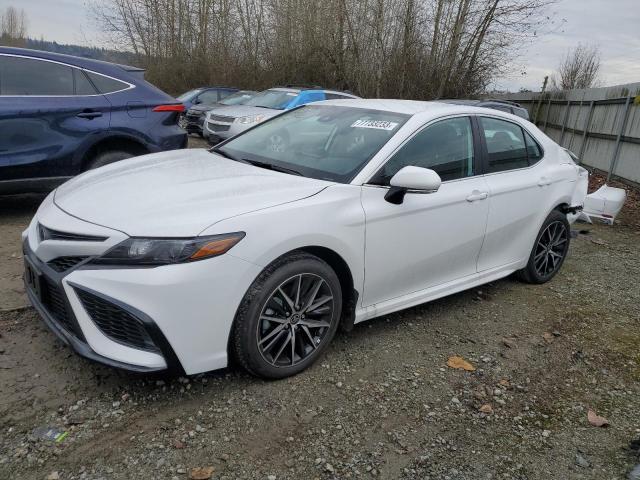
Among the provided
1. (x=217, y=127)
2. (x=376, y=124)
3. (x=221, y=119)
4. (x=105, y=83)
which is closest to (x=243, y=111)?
(x=221, y=119)

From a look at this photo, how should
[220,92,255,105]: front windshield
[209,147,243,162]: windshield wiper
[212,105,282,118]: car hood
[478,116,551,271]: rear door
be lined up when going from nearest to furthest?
[209,147,243,162]: windshield wiper, [478,116,551,271]: rear door, [212,105,282,118]: car hood, [220,92,255,105]: front windshield

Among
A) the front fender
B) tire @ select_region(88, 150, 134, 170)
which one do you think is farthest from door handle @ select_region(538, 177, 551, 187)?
tire @ select_region(88, 150, 134, 170)

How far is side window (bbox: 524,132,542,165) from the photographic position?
15.1 ft

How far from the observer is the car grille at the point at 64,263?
263cm

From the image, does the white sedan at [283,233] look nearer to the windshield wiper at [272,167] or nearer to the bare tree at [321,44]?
the windshield wiper at [272,167]

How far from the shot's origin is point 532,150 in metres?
4.63

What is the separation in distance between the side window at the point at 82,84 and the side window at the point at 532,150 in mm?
4303

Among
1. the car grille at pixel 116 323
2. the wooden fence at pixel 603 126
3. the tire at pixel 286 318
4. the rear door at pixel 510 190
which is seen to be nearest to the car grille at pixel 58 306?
the car grille at pixel 116 323

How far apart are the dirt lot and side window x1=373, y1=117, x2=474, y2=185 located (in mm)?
1154

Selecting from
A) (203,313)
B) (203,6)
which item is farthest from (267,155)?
(203,6)

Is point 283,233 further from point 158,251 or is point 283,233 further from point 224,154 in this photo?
point 224,154

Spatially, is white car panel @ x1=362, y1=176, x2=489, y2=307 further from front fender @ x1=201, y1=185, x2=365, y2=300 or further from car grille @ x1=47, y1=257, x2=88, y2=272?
car grille @ x1=47, y1=257, x2=88, y2=272

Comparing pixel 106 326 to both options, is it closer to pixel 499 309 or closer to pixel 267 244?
pixel 267 244

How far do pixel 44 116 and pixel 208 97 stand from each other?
1187 centimetres
